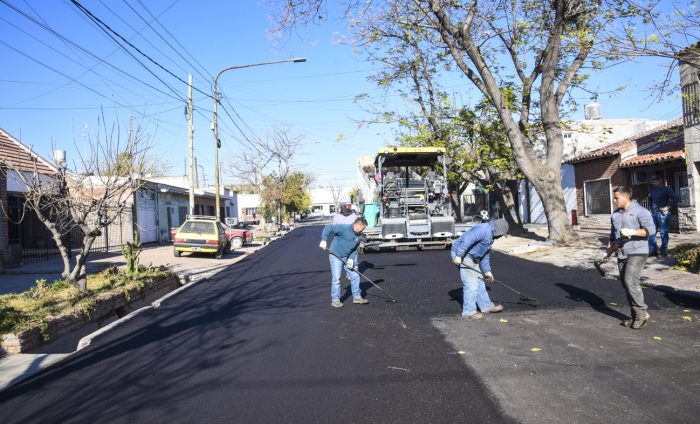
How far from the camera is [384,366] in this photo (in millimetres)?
5340

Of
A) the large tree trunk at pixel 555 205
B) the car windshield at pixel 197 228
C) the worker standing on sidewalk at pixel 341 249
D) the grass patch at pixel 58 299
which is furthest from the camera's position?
the car windshield at pixel 197 228

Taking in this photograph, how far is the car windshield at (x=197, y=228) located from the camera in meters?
19.8

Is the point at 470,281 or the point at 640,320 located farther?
the point at 470,281

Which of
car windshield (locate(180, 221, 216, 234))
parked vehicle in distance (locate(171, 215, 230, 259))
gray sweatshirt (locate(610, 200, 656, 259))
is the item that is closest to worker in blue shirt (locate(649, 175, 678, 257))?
gray sweatshirt (locate(610, 200, 656, 259))

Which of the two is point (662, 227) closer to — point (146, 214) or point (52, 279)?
point (52, 279)

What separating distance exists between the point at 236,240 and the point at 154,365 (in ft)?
67.0

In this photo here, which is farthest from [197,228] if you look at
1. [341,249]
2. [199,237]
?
[341,249]

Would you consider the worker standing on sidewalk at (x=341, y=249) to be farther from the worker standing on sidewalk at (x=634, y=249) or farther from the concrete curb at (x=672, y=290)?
the concrete curb at (x=672, y=290)

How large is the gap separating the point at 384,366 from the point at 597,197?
2263 centimetres

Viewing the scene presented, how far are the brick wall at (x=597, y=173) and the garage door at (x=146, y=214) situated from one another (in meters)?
20.4

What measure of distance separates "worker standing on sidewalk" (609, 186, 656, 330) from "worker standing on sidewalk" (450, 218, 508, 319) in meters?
1.57

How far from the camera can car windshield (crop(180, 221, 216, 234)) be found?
19781 mm

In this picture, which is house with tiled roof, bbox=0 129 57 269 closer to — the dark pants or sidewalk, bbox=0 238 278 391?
sidewalk, bbox=0 238 278 391

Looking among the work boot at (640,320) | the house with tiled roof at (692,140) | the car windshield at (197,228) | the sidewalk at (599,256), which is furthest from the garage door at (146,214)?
the work boot at (640,320)
